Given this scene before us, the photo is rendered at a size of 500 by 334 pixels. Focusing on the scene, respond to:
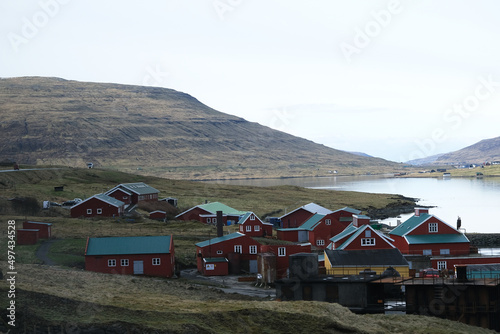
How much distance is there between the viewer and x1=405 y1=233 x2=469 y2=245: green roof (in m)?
44.2

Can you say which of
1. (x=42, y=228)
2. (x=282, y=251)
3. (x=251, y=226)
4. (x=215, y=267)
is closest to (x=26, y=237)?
(x=42, y=228)

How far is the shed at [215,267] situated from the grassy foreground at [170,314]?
12.6m

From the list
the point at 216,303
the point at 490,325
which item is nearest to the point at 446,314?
the point at 490,325

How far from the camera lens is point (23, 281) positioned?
26.3 meters

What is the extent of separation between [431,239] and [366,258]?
336 inches

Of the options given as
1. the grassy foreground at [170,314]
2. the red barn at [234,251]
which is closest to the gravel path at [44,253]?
the red barn at [234,251]

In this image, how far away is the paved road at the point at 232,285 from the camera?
34.9 metres

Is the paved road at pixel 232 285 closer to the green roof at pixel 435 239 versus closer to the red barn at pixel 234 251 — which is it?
the red barn at pixel 234 251

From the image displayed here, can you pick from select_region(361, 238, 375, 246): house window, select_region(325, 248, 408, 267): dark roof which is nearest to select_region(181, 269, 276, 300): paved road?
select_region(325, 248, 408, 267): dark roof

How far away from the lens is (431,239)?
1752 inches

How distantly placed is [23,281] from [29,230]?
20.4m

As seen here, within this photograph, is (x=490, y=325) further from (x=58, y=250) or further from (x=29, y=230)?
(x=29, y=230)

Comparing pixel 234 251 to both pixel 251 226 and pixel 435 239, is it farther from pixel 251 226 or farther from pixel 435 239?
pixel 435 239

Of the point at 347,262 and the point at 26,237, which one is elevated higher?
the point at 26,237
